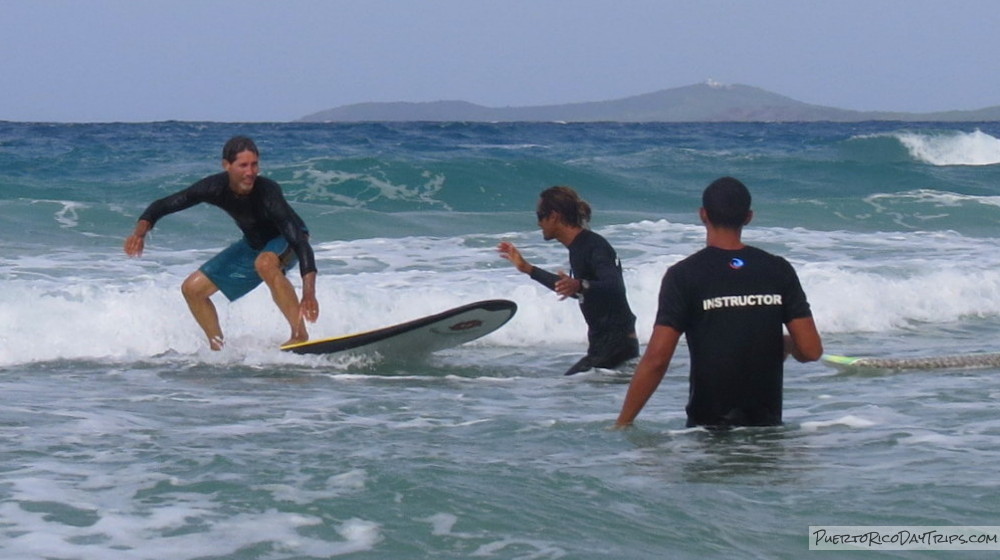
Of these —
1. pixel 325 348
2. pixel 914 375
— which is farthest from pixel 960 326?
pixel 325 348

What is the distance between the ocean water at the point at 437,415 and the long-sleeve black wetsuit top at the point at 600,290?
9.3 inches

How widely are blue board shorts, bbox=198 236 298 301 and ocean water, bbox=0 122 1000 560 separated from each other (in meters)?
0.61

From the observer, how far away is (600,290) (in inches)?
325

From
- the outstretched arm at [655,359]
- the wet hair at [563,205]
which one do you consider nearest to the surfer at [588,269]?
Result: the wet hair at [563,205]

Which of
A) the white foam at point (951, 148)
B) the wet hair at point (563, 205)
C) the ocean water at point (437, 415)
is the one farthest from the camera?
the white foam at point (951, 148)

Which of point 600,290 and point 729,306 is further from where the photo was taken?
point 600,290

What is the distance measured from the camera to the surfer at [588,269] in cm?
817

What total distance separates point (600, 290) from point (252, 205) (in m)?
2.46

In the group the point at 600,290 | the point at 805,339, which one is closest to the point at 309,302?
the point at 600,290

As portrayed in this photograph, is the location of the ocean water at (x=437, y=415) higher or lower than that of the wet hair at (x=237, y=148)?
lower

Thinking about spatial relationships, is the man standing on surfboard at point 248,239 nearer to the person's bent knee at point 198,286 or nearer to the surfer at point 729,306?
the person's bent knee at point 198,286

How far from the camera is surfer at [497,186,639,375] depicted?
8.17 m

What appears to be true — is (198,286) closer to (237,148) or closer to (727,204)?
(237,148)

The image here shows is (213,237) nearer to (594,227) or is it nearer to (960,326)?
(594,227)
